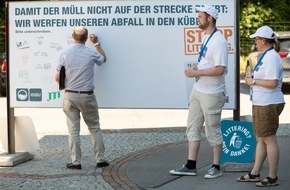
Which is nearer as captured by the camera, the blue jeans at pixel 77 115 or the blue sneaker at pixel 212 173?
the blue sneaker at pixel 212 173

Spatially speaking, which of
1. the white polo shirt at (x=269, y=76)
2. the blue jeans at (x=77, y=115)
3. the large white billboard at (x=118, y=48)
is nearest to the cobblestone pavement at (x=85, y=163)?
the blue jeans at (x=77, y=115)

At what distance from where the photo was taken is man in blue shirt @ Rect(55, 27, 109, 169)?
8578 mm

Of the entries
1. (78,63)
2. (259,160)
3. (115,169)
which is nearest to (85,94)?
(78,63)

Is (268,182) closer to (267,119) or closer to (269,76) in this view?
(267,119)

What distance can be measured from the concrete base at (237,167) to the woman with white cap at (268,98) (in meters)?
0.83

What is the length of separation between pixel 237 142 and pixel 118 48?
2.02 meters

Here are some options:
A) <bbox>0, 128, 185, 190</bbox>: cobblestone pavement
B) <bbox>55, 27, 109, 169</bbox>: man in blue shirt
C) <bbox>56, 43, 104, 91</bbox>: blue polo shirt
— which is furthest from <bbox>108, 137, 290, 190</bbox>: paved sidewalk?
<bbox>56, 43, 104, 91</bbox>: blue polo shirt

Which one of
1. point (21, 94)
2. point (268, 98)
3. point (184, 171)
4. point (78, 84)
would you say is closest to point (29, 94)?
point (21, 94)

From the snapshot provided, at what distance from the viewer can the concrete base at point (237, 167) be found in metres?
8.48

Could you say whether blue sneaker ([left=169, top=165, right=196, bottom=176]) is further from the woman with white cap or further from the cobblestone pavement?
the woman with white cap

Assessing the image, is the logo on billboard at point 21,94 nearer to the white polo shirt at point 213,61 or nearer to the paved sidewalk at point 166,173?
the paved sidewalk at point 166,173

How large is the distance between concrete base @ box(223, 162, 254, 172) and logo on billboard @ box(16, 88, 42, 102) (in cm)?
274

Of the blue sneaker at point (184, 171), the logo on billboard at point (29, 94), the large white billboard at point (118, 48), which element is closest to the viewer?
the blue sneaker at point (184, 171)

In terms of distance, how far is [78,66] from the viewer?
8562mm
